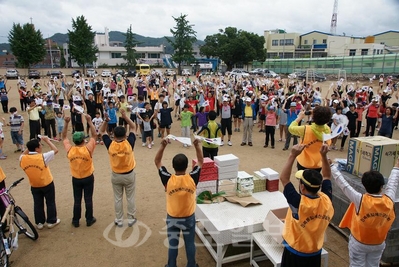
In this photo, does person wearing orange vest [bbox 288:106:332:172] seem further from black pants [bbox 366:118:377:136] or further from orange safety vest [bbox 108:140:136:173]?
black pants [bbox 366:118:377:136]

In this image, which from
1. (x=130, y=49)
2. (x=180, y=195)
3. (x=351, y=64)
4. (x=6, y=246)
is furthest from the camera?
(x=130, y=49)

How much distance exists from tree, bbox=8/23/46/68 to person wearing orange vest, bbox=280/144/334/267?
172 feet

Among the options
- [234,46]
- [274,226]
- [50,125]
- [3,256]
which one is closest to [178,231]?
[274,226]

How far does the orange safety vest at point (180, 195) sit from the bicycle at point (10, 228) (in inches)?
96.5

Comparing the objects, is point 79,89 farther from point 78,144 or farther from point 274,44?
point 274,44

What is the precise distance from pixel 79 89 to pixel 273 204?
13.3 metres

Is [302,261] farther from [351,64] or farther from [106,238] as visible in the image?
[351,64]

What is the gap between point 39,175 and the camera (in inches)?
199

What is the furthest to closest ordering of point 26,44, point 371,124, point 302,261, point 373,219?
point 26,44 < point 371,124 < point 373,219 < point 302,261

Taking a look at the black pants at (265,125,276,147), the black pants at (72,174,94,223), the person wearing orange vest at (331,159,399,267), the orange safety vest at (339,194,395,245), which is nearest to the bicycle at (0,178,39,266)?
the black pants at (72,174,94,223)

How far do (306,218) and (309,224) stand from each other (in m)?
0.07

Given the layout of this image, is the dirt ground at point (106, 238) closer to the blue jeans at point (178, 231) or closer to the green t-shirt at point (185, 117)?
the blue jeans at point (178, 231)

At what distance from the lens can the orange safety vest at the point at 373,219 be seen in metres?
3.13

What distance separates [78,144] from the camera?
5.14 metres
